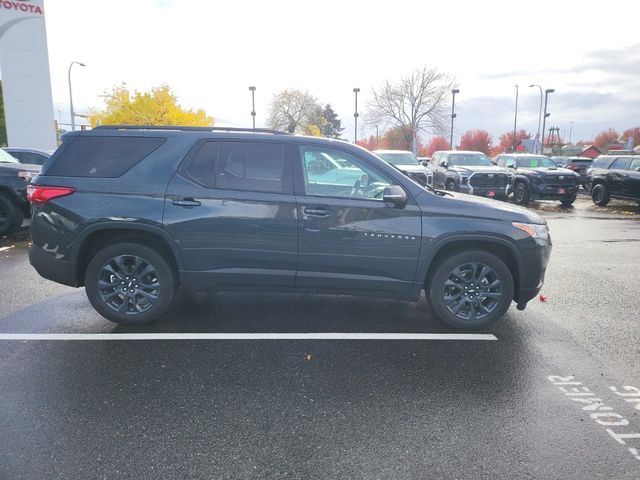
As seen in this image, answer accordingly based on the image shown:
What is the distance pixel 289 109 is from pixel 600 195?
52.4 m

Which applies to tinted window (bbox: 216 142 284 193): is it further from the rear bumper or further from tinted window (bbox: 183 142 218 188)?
the rear bumper

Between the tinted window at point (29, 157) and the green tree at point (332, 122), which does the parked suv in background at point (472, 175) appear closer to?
the tinted window at point (29, 157)

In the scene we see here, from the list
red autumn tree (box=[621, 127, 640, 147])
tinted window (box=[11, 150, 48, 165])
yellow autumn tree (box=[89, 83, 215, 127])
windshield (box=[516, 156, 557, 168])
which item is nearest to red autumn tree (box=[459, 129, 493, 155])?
red autumn tree (box=[621, 127, 640, 147])

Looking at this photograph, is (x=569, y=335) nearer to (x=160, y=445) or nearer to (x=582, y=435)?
(x=582, y=435)

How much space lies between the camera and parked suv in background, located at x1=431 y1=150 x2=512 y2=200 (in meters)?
16.4

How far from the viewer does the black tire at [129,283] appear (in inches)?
176

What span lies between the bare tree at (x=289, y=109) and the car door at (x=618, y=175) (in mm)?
50605

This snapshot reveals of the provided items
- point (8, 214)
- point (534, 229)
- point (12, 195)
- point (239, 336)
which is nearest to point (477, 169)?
point (534, 229)

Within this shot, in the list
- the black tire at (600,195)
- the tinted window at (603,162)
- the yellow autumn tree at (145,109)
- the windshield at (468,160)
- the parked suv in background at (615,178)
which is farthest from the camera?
the yellow autumn tree at (145,109)

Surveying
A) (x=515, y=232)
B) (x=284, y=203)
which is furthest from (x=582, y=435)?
(x=284, y=203)

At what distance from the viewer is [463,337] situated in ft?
14.6

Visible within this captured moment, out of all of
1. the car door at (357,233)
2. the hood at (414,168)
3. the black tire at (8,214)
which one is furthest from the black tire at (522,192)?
the black tire at (8,214)

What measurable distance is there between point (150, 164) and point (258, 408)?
2.56 meters

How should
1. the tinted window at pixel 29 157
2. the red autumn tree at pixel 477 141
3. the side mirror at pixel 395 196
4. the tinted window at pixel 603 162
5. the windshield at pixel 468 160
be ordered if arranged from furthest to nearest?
the red autumn tree at pixel 477 141 < the windshield at pixel 468 160 < the tinted window at pixel 603 162 < the tinted window at pixel 29 157 < the side mirror at pixel 395 196
